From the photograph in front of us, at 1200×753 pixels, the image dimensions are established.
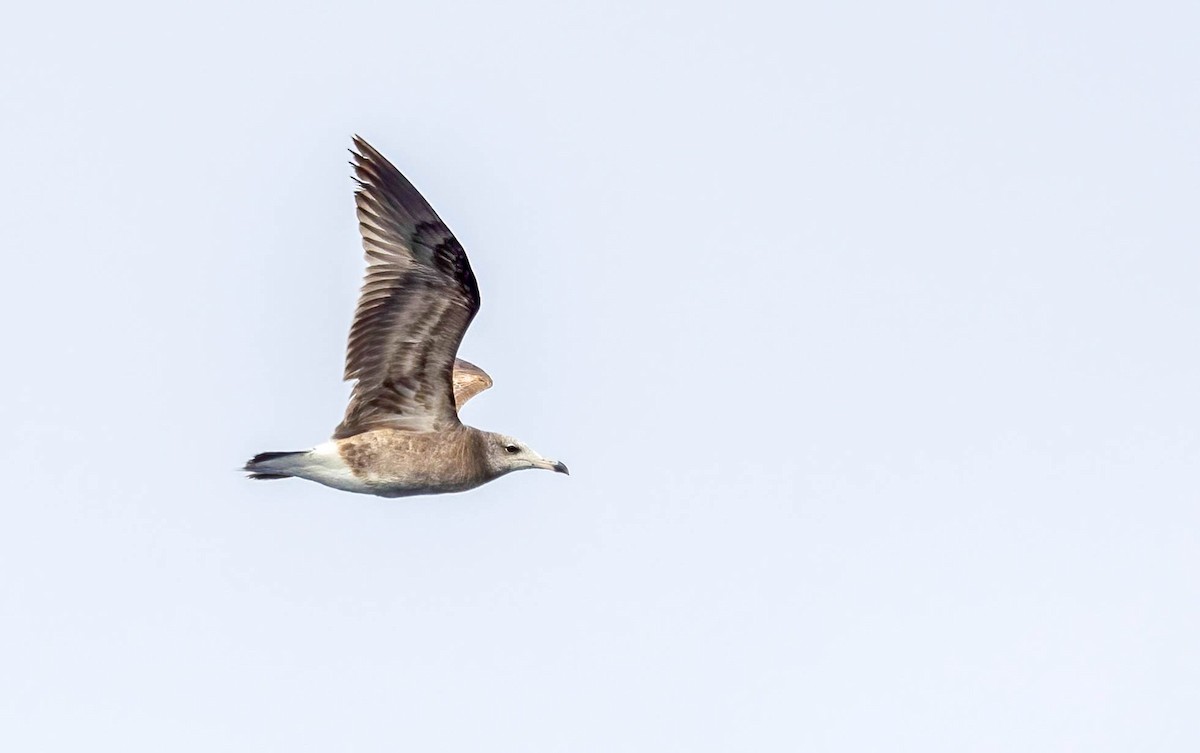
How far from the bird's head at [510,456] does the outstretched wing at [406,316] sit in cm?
61

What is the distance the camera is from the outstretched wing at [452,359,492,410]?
29.1 metres

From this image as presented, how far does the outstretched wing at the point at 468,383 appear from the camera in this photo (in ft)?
95.5

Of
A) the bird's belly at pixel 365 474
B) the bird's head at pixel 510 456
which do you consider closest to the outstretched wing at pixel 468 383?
the bird's head at pixel 510 456

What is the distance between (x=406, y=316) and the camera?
81.1 ft

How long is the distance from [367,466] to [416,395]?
3.44 ft

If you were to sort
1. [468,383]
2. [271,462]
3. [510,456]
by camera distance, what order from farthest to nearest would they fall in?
[468,383] < [510,456] < [271,462]

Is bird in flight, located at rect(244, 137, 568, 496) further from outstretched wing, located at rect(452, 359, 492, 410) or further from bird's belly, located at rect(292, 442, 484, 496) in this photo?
outstretched wing, located at rect(452, 359, 492, 410)

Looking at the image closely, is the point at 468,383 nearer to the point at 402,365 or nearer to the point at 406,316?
the point at 402,365

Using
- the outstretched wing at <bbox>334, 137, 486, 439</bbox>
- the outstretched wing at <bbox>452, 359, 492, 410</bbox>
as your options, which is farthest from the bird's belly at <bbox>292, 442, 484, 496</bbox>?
the outstretched wing at <bbox>452, 359, 492, 410</bbox>

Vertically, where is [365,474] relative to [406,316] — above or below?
below

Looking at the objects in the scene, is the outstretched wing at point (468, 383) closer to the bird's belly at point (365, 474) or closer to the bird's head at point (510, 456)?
the bird's head at point (510, 456)

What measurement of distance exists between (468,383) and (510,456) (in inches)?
153

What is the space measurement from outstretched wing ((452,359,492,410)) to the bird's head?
3.32m

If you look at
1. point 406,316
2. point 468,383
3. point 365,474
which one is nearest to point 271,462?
point 365,474
